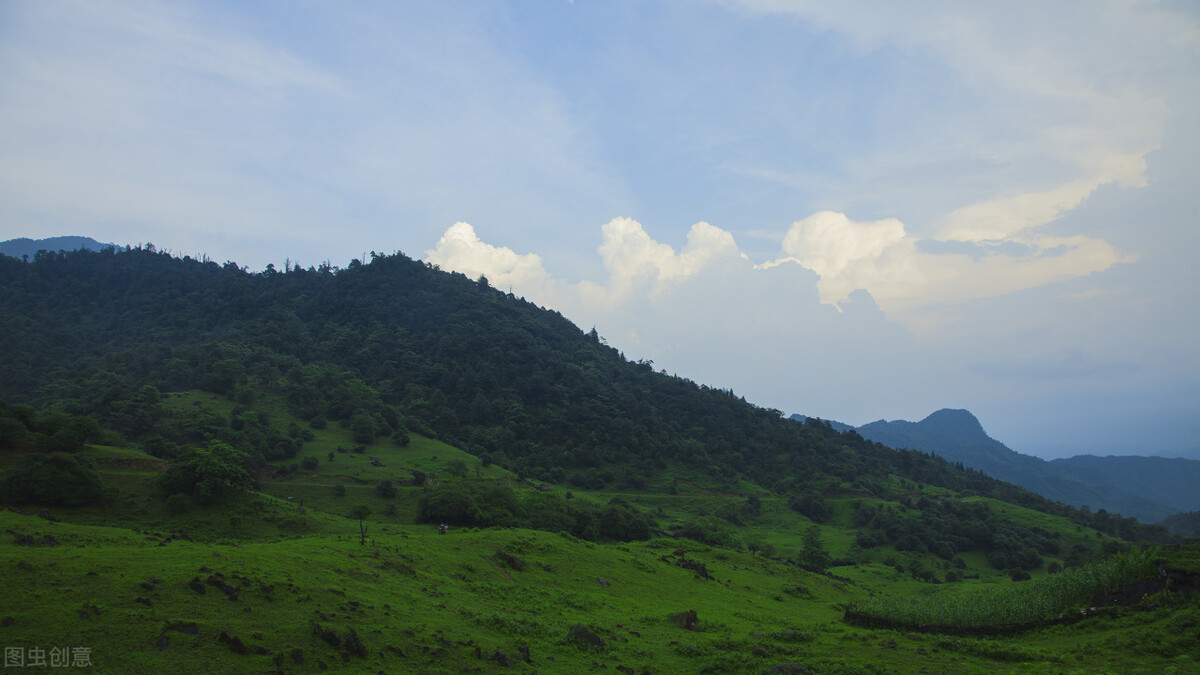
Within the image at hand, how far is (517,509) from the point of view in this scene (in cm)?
5172

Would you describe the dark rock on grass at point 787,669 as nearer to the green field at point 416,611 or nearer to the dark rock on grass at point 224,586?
the green field at point 416,611

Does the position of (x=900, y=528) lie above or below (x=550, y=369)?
below

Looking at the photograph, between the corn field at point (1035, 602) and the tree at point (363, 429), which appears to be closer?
the corn field at point (1035, 602)

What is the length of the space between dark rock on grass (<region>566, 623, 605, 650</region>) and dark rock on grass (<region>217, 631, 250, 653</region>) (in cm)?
1120

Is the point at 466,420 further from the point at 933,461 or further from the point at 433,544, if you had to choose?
the point at 933,461

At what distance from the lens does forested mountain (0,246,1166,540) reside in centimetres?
9088

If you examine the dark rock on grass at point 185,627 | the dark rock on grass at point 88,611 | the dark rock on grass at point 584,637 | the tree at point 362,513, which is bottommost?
the tree at point 362,513

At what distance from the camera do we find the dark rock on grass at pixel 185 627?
16.1 m

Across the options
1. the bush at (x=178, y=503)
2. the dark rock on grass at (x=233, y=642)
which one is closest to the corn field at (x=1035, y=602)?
the dark rock on grass at (x=233, y=642)

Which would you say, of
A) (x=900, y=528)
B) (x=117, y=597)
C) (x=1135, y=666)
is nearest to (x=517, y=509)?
(x=117, y=597)

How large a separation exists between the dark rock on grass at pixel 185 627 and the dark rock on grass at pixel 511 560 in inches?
722

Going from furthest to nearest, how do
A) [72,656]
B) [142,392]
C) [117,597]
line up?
[142,392]
[117,597]
[72,656]

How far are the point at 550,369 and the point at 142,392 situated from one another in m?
75.1

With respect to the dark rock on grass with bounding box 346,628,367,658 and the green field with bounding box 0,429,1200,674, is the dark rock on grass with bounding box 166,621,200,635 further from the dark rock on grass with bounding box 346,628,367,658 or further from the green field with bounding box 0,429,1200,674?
the dark rock on grass with bounding box 346,628,367,658
